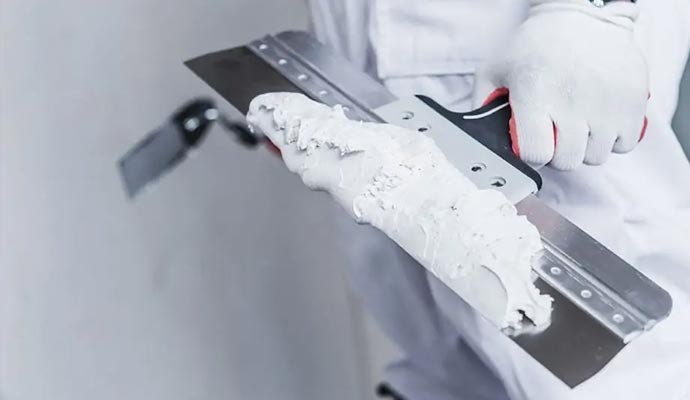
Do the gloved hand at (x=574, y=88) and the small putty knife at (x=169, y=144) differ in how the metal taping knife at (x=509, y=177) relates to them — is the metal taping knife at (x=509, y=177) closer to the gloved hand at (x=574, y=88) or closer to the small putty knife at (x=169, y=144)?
the gloved hand at (x=574, y=88)

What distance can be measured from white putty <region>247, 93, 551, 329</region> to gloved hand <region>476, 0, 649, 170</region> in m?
0.05

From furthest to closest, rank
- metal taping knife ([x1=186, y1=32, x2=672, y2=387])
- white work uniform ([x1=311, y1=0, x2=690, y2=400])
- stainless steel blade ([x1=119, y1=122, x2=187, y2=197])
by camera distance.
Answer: stainless steel blade ([x1=119, y1=122, x2=187, y2=197]), white work uniform ([x1=311, y1=0, x2=690, y2=400]), metal taping knife ([x1=186, y1=32, x2=672, y2=387])

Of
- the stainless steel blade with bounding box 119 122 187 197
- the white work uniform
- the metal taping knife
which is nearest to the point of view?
the metal taping knife

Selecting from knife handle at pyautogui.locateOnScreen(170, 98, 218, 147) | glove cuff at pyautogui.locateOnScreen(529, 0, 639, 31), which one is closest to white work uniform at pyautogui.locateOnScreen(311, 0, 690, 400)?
glove cuff at pyautogui.locateOnScreen(529, 0, 639, 31)

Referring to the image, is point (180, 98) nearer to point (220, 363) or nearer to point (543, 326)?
point (220, 363)

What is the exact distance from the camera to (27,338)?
0.59 m

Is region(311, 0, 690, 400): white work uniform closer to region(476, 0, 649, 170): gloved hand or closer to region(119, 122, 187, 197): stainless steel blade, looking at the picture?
region(476, 0, 649, 170): gloved hand

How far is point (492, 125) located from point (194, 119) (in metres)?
0.28

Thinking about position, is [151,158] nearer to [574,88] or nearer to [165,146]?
[165,146]

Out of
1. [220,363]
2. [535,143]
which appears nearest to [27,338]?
[220,363]

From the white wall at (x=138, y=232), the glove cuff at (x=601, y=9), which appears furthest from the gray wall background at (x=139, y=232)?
the glove cuff at (x=601, y=9)

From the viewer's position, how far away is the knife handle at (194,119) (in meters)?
0.66

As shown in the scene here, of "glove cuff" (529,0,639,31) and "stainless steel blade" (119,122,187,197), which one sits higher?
"glove cuff" (529,0,639,31)

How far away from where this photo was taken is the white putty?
373mm
